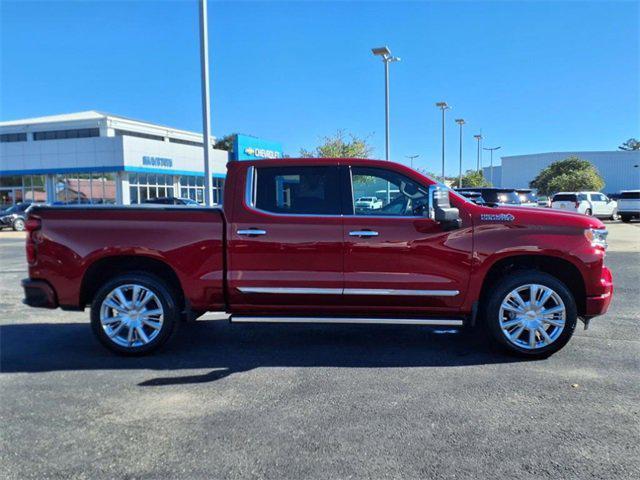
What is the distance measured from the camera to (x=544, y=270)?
521 centimetres

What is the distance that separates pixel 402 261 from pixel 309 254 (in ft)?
2.88

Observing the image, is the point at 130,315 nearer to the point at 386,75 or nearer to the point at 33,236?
the point at 33,236

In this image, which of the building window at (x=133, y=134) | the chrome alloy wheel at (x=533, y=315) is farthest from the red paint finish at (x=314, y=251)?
the building window at (x=133, y=134)

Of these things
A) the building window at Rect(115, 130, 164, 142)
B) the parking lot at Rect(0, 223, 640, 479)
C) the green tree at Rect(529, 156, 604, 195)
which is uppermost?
the building window at Rect(115, 130, 164, 142)

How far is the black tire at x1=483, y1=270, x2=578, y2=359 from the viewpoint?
16.1 ft

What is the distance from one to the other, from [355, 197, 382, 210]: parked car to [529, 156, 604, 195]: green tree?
56.4 meters

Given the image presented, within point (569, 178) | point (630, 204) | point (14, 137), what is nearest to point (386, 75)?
point (630, 204)

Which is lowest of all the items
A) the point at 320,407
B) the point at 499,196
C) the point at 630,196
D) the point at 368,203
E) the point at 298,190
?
the point at 320,407

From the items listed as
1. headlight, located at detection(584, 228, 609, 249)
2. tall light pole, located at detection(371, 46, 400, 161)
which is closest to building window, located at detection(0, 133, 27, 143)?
tall light pole, located at detection(371, 46, 400, 161)

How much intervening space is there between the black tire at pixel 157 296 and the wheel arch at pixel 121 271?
15 centimetres

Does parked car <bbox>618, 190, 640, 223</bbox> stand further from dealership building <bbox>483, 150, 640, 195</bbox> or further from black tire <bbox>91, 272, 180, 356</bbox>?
dealership building <bbox>483, 150, 640, 195</bbox>

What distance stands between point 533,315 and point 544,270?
55 cm

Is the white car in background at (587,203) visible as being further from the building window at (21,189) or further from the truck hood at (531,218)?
the building window at (21,189)

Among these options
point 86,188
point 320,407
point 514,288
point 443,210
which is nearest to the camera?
point 320,407
